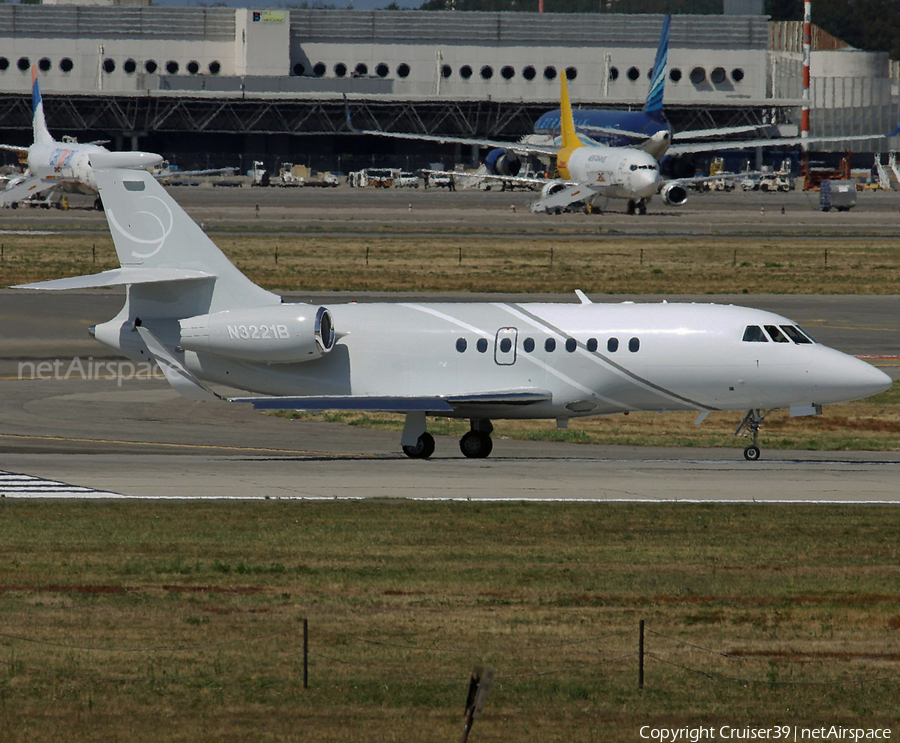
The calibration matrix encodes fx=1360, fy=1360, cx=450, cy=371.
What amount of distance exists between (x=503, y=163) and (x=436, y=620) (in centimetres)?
11927

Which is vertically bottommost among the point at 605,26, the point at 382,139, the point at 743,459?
the point at 743,459

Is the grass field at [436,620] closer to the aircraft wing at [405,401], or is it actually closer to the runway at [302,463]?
the runway at [302,463]

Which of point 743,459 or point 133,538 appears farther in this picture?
point 743,459

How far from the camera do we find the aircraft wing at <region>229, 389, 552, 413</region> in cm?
3106

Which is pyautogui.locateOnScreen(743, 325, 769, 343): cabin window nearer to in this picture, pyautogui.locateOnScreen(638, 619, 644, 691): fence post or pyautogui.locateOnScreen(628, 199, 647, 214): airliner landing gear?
pyautogui.locateOnScreen(638, 619, 644, 691): fence post

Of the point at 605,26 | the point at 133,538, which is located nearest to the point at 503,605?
the point at 133,538

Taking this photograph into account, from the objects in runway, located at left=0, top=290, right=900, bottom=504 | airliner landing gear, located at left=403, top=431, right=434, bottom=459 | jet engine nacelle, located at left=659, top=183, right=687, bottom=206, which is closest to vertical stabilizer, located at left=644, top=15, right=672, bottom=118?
jet engine nacelle, located at left=659, top=183, right=687, bottom=206

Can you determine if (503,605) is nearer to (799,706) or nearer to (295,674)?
(295,674)

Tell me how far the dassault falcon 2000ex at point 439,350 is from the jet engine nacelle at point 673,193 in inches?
3286

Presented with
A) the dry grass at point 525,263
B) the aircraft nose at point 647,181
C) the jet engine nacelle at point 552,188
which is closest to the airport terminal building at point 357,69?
the jet engine nacelle at point 552,188

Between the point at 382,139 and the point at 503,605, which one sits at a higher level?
the point at 382,139

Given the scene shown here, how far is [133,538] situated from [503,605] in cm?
735

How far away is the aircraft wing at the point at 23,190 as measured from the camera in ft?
365

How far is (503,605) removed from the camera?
1786 cm
